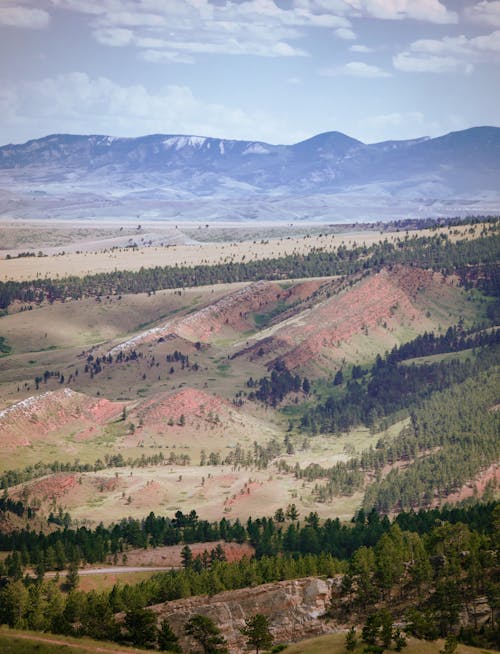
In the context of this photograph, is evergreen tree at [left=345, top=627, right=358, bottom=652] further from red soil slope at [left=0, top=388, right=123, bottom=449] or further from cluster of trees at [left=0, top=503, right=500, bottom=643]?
red soil slope at [left=0, top=388, right=123, bottom=449]

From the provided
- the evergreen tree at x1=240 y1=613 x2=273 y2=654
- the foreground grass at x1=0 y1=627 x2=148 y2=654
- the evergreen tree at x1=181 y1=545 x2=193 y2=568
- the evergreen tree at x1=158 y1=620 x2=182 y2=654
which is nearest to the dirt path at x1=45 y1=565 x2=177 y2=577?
the evergreen tree at x1=181 y1=545 x2=193 y2=568

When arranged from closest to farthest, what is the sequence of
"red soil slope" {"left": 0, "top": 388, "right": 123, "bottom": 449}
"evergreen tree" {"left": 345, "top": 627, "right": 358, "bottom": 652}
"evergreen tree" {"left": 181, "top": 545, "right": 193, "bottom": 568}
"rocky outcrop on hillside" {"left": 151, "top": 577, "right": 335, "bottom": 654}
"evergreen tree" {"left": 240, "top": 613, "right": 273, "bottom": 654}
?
1. "evergreen tree" {"left": 345, "top": 627, "right": 358, "bottom": 652}
2. "evergreen tree" {"left": 240, "top": 613, "right": 273, "bottom": 654}
3. "rocky outcrop on hillside" {"left": 151, "top": 577, "right": 335, "bottom": 654}
4. "evergreen tree" {"left": 181, "top": 545, "right": 193, "bottom": 568}
5. "red soil slope" {"left": 0, "top": 388, "right": 123, "bottom": 449}

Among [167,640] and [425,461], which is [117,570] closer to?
[167,640]

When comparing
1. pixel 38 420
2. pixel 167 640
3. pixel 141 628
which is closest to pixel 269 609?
pixel 167 640

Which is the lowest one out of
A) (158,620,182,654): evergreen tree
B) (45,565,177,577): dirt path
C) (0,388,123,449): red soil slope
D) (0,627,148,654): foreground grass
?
(45,565,177,577): dirt path

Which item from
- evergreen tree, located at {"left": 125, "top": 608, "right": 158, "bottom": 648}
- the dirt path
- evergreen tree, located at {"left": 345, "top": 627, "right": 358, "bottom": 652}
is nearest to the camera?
evergreen tree, located at {"left": 345, "top": 627, "right": 358, "bottom": 652}

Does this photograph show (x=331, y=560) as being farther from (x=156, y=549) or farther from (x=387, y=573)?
(x=156, y=549)
